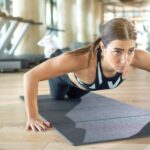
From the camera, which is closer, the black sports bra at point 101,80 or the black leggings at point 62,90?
the black sports bra at point 101,80

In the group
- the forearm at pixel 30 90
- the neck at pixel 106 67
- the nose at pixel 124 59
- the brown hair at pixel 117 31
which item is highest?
the brown hair at pixel 117 31

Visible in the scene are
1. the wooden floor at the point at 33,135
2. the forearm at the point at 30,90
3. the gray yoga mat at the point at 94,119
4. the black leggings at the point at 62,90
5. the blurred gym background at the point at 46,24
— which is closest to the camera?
the wooden floor at the point at 33,135

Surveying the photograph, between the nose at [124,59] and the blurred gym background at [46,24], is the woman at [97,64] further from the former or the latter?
the blurred gym background at [46,24]

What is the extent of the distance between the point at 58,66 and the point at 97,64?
0.25 m

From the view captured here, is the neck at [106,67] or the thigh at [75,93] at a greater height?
the neck at [106,67]

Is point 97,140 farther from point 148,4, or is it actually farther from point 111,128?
point 148,4

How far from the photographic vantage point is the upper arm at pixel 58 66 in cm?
200

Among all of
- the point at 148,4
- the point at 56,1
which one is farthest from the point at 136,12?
the point at 56,1

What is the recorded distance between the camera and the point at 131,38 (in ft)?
5.93

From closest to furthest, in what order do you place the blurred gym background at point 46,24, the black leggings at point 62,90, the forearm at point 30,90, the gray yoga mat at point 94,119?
the gray yoga mat at point 94,119
the forearm at point 30,90
the black leggings at point 62,90
the blurred gym background at point 46,24

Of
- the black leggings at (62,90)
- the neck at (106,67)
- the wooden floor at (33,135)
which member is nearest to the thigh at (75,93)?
the black leggings at (62,90)

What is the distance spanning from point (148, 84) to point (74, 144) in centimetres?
269

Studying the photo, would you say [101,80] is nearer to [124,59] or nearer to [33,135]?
[124,59]

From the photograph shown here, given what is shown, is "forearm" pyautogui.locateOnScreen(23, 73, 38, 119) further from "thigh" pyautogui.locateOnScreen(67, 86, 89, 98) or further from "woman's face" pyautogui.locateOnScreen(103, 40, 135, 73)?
"thigh" pyautogui.locateOnScreen(67, 86, 89, 98)
